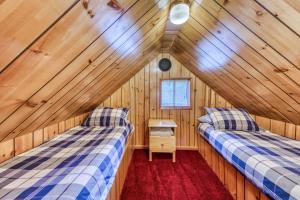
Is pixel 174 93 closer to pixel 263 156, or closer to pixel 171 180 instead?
pixel 171 180

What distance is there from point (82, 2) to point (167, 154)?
3092 mm

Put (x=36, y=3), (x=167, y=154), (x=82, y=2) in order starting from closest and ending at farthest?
(x=36, y=3) → (x=82, y=2) → (x=167, y=154)

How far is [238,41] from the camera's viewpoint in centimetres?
160

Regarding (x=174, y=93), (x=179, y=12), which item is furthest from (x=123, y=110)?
(x=179, y=12)

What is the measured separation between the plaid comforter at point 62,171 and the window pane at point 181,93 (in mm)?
2182

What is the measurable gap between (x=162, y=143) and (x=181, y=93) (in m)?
1.21

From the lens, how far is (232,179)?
7.21 ft

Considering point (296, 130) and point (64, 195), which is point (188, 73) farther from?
point (64, 195)

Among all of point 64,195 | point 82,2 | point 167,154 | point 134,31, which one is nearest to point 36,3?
point 82,2

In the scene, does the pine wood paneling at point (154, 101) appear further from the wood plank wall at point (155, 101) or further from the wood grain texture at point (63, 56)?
the wood grain texture at point (63, 56)

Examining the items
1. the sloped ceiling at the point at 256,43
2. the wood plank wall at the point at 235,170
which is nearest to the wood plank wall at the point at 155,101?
the wood plank wall at the point at 235,170

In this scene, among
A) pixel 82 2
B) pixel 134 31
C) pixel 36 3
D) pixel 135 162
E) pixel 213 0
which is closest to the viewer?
pixel 36 3

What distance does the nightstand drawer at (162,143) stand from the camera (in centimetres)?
319

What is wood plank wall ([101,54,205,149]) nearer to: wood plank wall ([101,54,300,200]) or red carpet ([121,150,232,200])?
wood plank wall ([101,54,300,200])
